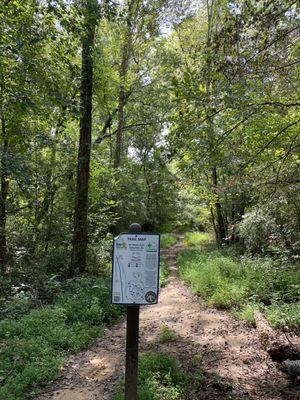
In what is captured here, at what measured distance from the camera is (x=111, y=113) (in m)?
16.6

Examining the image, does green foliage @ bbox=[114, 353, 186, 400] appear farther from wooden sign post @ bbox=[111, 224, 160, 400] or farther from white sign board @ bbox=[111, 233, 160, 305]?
white sign board @ bbox=[111, 233, 160, 305]

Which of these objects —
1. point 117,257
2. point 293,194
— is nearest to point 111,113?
point 293,194

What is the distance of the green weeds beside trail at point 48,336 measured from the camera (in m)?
4.20

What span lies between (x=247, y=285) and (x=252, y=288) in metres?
0.14

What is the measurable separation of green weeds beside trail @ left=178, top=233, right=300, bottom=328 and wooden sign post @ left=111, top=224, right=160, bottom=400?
363 centimetres

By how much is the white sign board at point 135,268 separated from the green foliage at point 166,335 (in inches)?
111

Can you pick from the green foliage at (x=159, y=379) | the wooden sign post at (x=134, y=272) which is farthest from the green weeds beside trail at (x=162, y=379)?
the wooden sign post at (x=134, y=272)

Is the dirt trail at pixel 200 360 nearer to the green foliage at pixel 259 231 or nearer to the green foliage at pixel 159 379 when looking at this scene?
the green foliage at pixel 159 379

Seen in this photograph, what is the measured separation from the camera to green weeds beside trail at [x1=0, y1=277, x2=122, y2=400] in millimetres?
4195

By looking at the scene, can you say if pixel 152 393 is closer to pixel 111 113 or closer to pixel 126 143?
pixel 111 113

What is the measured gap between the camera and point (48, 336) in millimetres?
5199

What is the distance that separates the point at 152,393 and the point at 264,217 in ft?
20.9

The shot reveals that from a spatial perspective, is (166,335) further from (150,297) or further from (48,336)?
(150,297)

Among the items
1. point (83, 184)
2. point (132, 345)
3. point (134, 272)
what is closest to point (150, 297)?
point (134, 272)
